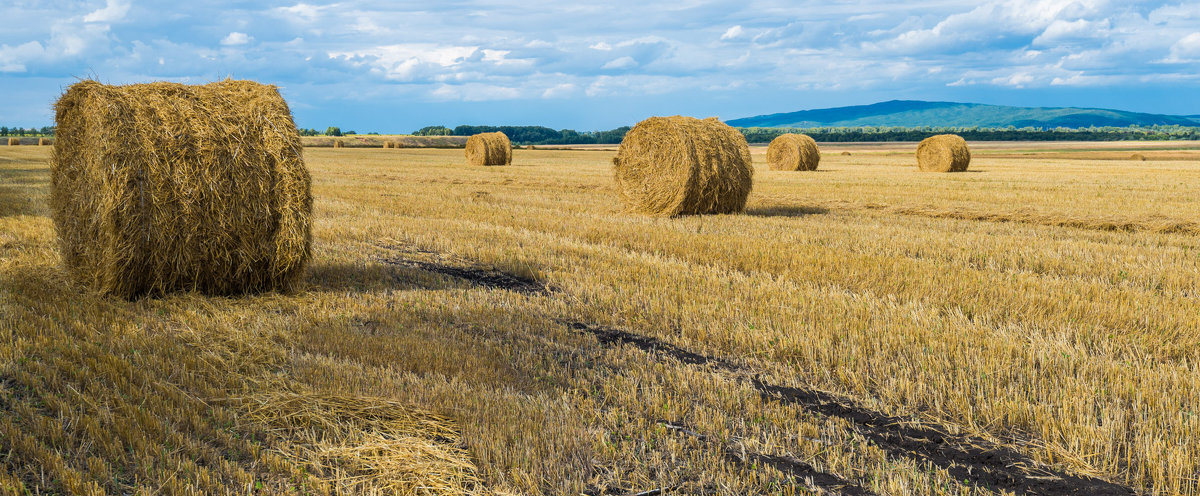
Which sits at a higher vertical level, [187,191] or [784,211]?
[187,191]

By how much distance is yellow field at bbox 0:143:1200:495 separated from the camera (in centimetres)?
371

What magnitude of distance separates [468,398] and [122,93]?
491 centimetres

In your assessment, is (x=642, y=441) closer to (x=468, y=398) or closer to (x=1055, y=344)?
(x=468, y=398)

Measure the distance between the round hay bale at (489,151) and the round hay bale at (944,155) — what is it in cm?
1695

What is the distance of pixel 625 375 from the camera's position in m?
4.99

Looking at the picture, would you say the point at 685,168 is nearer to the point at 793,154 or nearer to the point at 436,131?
the point at 793,154

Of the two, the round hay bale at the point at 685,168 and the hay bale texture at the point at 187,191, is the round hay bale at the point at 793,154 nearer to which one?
the round hay bale at the point at 685,168

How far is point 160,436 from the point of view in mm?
3941

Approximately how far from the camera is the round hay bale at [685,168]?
13992 millimetres

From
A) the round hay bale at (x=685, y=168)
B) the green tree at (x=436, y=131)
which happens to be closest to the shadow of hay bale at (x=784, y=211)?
the round hay bale at (x=685, y=168)

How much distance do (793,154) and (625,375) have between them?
26.9m

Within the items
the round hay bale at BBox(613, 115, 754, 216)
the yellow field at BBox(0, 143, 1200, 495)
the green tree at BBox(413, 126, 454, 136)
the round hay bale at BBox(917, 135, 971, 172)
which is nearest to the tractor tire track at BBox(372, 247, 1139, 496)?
the yellow field at BBox(0, 143, 1200, 495)

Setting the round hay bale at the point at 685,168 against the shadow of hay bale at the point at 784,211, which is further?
the shadow of hay bale at the point at 784,211

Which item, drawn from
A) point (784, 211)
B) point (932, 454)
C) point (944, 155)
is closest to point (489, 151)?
point (944, 155)
